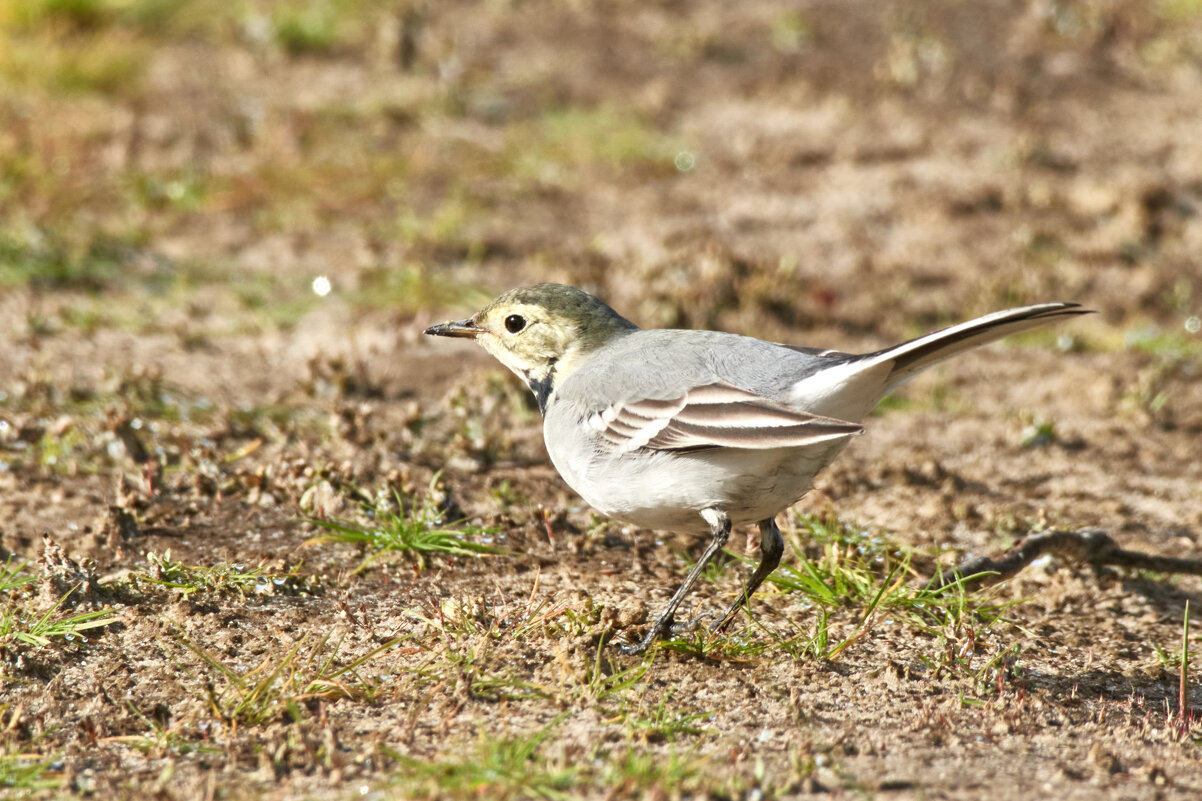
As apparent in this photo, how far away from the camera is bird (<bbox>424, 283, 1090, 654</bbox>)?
4.39m

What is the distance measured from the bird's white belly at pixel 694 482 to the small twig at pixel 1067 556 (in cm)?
107

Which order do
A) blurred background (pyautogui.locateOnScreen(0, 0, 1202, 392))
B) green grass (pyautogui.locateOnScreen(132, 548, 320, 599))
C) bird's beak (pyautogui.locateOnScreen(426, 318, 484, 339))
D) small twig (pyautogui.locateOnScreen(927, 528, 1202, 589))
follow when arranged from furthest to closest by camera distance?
blurred background (pyautogui.locateOnScreen(0, 0, 1202, 392)) < bird's beak (pyautogui.locateOnScreen(426, 318, 484, 339)) < small twig (pyautogui.locateOnScreen(927, 528, 1202, 589)) < green grass (pyautogui.locateOnScreen(132, 548, 320, 599))

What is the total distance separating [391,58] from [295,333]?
5082mm

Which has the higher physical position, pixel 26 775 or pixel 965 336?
pixel 965 336

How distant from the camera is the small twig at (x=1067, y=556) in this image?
17.2 ft

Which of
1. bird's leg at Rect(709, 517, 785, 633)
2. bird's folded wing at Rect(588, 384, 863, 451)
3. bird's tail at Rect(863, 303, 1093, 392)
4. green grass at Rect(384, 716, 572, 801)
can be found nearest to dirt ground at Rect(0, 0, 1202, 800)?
green grass at Rect(384, 716, 572, 801)

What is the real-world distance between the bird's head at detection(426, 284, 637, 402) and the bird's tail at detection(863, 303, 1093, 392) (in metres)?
1.47

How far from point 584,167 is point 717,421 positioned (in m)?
6.92

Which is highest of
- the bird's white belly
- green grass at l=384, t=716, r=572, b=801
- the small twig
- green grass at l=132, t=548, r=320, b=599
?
the bird's white belly

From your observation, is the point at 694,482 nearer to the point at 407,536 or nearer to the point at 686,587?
the point at 686,587

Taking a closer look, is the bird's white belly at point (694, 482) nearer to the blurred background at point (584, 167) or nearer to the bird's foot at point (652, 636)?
the bird's foot at point (652, 636)

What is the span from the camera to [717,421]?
4.51 m

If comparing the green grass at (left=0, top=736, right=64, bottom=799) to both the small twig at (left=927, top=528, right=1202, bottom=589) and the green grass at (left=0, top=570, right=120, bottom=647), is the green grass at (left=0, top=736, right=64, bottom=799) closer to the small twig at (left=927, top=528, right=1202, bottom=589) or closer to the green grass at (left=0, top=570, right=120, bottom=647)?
the green grass at (left=0, top=570, right=120, bottom=647)

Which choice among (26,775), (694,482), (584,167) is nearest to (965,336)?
(694,482)
